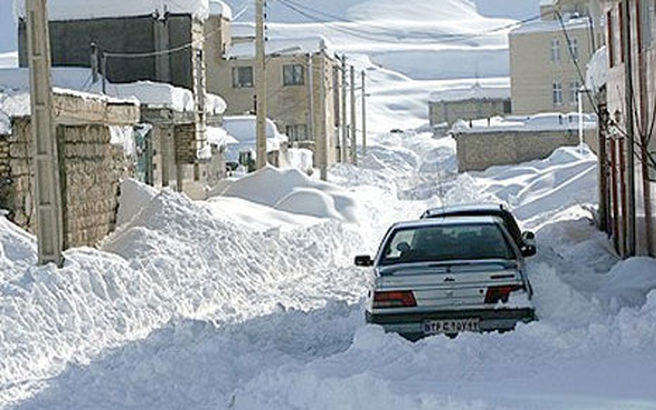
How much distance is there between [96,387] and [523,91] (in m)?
72.5

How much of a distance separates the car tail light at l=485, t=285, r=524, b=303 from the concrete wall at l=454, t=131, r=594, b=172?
48.6 meters

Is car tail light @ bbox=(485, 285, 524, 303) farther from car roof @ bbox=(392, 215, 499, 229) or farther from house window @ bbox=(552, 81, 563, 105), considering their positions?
house window @ bbox=(552, 81, 563, 105)

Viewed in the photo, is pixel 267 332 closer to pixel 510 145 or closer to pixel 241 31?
pixel 510 145

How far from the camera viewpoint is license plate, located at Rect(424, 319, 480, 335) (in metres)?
12.0

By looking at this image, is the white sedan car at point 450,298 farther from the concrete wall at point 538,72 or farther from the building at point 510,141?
the concrete wall at point 538,72

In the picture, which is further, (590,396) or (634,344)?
(634,344)

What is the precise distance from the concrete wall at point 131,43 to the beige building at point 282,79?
72.1 ft

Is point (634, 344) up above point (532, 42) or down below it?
below

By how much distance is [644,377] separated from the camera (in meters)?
9.33

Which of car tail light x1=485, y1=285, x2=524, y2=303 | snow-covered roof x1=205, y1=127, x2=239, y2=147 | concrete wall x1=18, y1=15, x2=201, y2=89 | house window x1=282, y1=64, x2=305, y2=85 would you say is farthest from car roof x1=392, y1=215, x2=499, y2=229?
house window x1=282, y1=64, x2=305, y2=85

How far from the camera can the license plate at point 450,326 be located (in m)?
12.0

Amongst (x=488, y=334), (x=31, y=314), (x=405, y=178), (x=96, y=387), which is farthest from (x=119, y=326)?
(x=405, y=178)

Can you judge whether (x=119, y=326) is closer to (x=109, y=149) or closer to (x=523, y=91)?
(x=109, y=149)

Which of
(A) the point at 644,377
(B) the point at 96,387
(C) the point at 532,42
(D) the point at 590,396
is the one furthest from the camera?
(C) the point at 532,42
